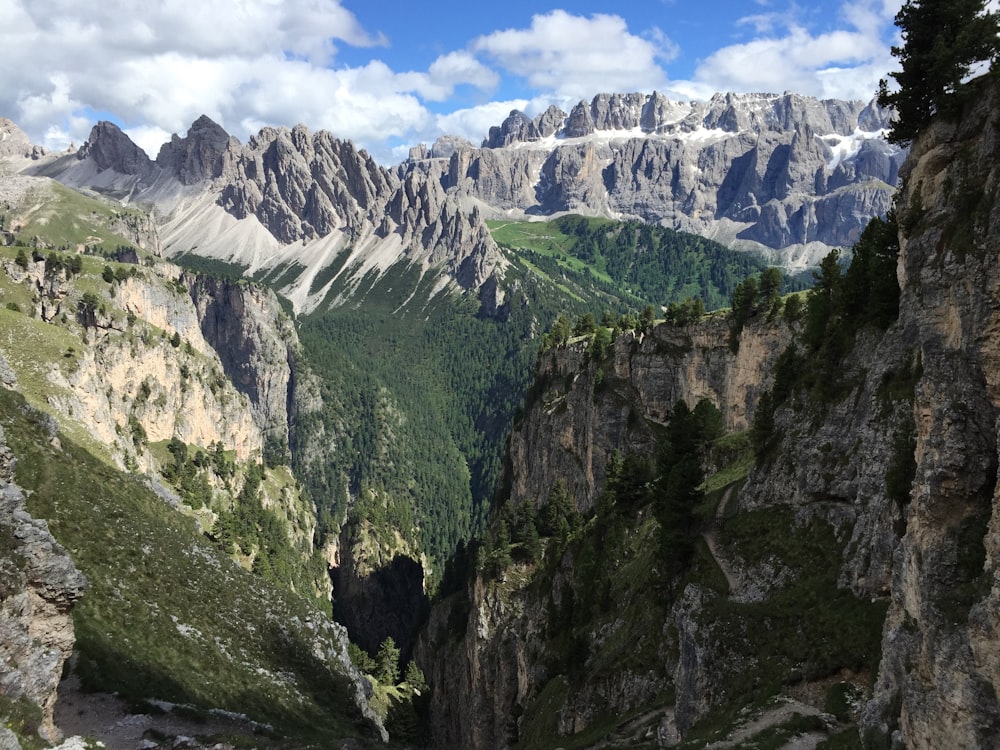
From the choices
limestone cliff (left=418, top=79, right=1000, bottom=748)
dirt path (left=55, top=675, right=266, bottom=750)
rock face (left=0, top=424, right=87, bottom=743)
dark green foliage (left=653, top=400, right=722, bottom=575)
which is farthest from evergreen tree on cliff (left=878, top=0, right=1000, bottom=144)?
dirt path (left=55, top=675, right=266, bottom=750)

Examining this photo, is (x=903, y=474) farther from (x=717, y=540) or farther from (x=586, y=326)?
(x=586, y=326)

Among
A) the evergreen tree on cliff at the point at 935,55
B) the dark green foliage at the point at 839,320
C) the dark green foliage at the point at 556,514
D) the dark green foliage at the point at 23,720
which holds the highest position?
the evergreen tree on cliff at the point at 935,55

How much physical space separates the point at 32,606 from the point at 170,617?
23067 mm

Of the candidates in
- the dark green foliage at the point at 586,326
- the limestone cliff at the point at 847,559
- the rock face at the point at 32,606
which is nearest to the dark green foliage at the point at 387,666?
the limestone cliff at the point at 847,559

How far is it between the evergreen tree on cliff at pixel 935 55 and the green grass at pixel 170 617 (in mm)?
51161

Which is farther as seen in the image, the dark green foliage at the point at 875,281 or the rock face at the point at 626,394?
the rock face at the point at 626,394

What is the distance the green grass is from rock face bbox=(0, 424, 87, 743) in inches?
457

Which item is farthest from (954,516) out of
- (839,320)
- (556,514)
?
(556,514)

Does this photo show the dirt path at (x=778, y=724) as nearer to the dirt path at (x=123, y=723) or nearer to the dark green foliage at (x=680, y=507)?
the dark green foliage at (x=680, y=507)

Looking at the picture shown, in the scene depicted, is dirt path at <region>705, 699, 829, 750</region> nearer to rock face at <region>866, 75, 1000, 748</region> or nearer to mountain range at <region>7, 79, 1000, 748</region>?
mountain range at <region>7, 79, 1000, 748</region>

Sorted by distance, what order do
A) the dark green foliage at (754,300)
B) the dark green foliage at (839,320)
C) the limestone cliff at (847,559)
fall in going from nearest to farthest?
1. the limestone cliff at (847,559)
2. the dark green foliage at (839,320)
3. the dark green foliage at (754,300)

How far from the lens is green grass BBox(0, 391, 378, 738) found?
42.2 metres

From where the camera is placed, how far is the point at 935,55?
32.1 m

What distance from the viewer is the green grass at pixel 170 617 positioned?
1660 inches
